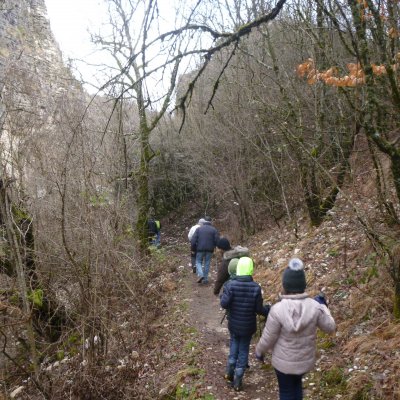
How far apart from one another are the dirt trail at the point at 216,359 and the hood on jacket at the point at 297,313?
6.92 feet

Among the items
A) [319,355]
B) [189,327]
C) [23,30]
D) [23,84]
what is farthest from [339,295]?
[23,30]

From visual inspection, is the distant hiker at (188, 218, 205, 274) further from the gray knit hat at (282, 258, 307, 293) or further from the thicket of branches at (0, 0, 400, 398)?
the gray knit hat at (282, 258, 307, 293)

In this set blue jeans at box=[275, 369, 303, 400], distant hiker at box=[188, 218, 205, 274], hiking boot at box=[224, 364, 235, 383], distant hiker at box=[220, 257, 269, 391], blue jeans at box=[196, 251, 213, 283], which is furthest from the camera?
distant hiker at box=[188, 218, 205, 274]

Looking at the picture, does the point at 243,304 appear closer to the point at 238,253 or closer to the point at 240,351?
the point at 240,351

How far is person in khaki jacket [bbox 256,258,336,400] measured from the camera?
402 cm

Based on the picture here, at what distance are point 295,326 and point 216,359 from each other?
3261mm

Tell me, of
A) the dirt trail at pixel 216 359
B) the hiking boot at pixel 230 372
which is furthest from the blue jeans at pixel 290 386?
the hiking boot at pixel 230 372

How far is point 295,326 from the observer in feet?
13.1

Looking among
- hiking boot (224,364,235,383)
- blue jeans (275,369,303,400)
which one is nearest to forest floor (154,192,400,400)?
hiking boot (224,364,235,383)

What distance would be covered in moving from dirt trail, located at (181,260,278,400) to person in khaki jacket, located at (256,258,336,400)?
1.75 meters

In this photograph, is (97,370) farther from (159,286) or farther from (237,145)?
(237,145)

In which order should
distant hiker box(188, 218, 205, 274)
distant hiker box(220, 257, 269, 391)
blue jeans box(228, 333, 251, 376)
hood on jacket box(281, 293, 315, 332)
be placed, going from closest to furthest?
hood on jacket box(281, 293, 315, 332) < distant hiker box(220, 257, 269, 391) < blue jeans box(228, 333, 251, 376) < distant hiker box(188, 218, 205, 274)

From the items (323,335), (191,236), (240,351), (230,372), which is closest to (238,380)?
(230,372)

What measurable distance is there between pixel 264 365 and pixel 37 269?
476 centimetres
